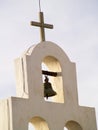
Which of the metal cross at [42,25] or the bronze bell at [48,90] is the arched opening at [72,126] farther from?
the metal cross at [42,25]

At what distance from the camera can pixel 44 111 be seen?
14.8 metres

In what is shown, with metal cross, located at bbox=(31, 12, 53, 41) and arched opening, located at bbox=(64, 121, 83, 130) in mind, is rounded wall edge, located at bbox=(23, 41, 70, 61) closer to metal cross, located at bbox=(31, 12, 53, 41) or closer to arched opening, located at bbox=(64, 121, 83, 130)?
metal cross, located at bbox=(31, 12, 53, 41)

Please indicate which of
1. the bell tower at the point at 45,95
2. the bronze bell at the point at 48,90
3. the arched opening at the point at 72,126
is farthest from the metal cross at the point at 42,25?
the arched opening at the point at 72,126

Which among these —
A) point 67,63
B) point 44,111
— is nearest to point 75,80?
point 67,63

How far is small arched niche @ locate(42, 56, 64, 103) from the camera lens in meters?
15.6

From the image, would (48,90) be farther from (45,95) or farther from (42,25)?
(42,25)

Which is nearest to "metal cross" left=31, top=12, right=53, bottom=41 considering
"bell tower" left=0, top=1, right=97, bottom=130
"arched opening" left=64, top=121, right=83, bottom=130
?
"bell tower" left=0, top=1, right=97, bottom=130

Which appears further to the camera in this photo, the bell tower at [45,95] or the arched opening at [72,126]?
the arched opening at [72,126]

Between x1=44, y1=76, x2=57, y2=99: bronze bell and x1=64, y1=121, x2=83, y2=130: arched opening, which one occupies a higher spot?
x1=44, y1=76, x2=57, y2=99: bronze bell

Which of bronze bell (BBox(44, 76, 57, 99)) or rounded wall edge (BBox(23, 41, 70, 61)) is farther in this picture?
bronze bell (BBox(44, 76, 57, 99))

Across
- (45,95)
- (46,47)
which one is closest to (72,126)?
(45,95)

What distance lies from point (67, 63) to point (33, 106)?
1.92 meters

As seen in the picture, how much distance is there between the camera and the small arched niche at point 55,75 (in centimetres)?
1561

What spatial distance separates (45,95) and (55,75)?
68cm
